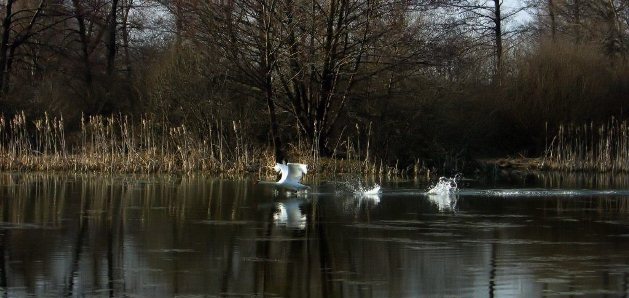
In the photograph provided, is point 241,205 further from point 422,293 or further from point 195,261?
point 422,293

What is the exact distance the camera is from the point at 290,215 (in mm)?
17234

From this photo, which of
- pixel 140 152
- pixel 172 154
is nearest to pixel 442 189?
pixel 172 154

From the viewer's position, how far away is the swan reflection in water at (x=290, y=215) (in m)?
15.8

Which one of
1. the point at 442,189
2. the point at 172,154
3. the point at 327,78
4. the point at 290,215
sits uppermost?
the point at 327,78

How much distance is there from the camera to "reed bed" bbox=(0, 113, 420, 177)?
27.5 m

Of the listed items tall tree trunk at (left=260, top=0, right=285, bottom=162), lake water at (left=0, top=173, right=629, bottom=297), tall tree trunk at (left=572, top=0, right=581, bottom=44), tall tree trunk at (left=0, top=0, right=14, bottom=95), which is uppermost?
tall tree trunk at (left=572, top=0, right=581, bottom=44)

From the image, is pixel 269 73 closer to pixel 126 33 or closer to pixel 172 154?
pixel 172 154

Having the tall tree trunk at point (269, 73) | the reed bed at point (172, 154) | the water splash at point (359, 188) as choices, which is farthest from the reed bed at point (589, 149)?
the water splash at point (359, 188)

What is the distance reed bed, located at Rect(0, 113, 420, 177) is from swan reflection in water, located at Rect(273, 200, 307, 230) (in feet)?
23.9

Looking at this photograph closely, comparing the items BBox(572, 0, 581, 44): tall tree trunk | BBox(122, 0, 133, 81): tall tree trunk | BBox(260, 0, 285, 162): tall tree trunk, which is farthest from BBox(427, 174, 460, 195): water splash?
BBox(572, 0, 581, 44): tall tree trunk

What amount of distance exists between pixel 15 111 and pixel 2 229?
66.5 feet

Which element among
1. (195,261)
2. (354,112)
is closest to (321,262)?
(195,261)

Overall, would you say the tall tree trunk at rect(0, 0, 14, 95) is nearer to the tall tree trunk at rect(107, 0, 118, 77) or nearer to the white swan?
the tall tree trunk at rect(107, 0, 118, 77)

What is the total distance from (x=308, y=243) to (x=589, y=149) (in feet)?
69.5
